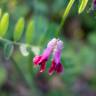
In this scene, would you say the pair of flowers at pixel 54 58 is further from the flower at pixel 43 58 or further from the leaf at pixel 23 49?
the leaf at pixel 23 49

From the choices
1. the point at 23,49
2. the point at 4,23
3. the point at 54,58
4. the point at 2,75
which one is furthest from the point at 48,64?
Answer: the point at 2,75

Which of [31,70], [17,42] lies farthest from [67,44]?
[17,42]

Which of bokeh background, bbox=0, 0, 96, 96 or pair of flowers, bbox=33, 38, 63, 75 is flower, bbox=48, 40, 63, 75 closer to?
pair of flowers, bbox=33, 38, 63, 75

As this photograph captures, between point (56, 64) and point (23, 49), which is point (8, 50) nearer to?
point (23, 49)

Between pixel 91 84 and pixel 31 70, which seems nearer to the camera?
pixel 31 70

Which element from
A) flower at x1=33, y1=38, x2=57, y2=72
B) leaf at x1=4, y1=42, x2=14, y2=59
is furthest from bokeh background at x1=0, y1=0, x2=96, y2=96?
flower at x1=33, y1=38, x2=57, y2=72

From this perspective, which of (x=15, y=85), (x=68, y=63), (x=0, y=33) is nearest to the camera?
(x=0, y=33)

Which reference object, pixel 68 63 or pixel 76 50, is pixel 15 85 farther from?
pixel 68 63
